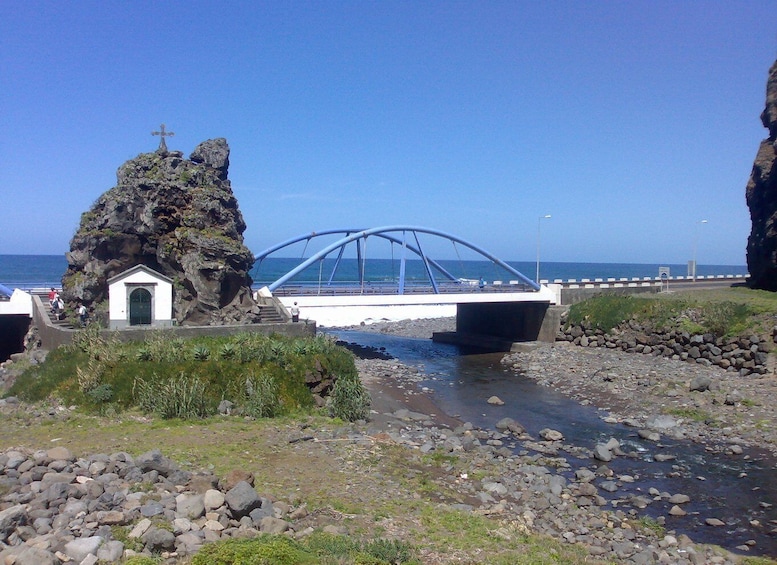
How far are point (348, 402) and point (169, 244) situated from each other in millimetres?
13630

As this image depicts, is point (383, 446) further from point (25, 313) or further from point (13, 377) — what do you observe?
point (25, 313)

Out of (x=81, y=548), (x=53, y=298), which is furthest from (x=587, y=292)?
(x=81, y=548)

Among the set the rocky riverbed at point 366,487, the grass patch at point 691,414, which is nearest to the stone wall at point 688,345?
the rocky riverbed at point 366,487

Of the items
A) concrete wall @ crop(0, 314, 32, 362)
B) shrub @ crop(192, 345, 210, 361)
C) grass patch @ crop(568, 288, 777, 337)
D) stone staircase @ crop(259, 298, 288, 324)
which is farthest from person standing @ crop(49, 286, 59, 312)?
grass patch @ crop(568, 288, 777, 337)

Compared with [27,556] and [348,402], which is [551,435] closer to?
[348,402]

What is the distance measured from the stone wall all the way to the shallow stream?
8.37m

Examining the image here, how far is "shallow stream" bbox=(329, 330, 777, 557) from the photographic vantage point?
46.2 ft

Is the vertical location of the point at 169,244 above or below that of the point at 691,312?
above

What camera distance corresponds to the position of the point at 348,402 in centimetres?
2048

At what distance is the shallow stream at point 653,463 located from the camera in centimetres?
1408

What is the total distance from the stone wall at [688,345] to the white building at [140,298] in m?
26.1

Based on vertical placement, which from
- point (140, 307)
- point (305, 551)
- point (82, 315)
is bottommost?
A: point (305, 551)

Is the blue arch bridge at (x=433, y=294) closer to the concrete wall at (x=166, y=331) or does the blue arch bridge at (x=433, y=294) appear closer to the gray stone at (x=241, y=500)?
the concrete wall at (x=166, y=331)

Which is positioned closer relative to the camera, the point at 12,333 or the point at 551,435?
the point at 551,435
